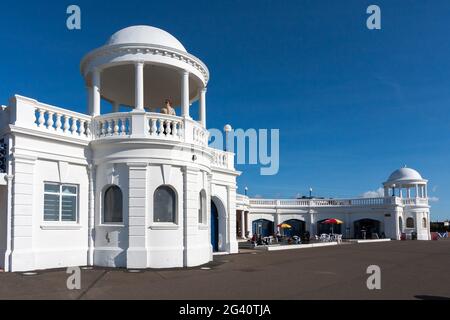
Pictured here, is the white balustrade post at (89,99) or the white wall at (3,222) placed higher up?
the white balustrade post at (89,99)

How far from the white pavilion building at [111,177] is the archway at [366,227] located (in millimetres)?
31637

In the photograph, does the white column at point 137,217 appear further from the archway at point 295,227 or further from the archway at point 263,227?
the archway at point 295,227

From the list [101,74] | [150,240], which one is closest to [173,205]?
[150,240]

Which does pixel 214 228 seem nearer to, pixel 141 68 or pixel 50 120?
pixel 141 68

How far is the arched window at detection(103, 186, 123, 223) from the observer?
15172 mm

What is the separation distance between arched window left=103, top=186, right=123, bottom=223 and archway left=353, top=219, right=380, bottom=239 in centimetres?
3438

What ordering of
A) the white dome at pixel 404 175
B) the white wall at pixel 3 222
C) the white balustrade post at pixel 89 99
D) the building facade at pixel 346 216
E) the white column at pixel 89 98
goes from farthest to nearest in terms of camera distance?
the white dome at pixel 404 175
the building facade at pixel 346 216
the white column at pixel 89 98
the white balustrade post at pixel 89 99
the white wall at pixel 3 222

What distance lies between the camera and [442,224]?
69438mm

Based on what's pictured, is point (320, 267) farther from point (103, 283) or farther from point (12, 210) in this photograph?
point (12, 210)

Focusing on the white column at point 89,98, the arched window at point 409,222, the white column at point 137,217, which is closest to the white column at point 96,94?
the white column at point 89,98

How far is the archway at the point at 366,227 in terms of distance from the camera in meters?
44.7

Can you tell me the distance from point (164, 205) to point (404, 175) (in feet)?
134

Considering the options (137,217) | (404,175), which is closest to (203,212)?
(137,217)

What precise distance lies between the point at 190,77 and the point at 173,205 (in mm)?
5474
